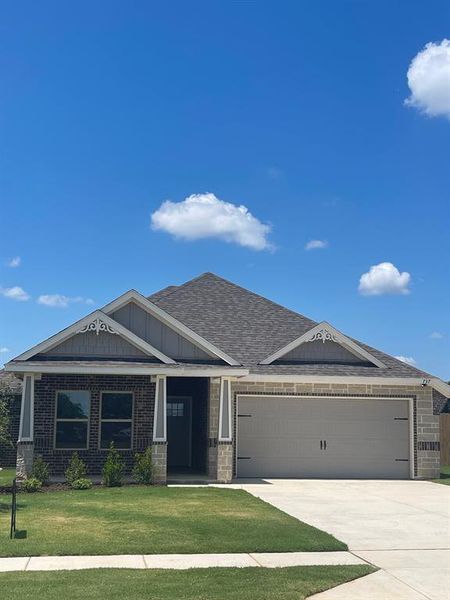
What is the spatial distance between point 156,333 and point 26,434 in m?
4.57

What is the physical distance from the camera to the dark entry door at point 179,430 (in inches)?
913

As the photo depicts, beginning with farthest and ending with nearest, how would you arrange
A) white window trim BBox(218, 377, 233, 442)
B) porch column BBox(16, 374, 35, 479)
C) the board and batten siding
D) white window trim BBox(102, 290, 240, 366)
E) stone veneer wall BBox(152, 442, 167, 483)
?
the board and batten siding → white window trim BBox(102, 290, 240, 366) → white window trim BBox(218, 377, 233, 442) → stone veneer wall BBox(152, 442, 167, 483) → porch column BBox(16, 374, 35, 479)

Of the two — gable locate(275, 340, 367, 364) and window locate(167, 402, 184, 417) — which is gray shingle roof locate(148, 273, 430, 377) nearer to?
gable locate(275, 340, 367, 364)

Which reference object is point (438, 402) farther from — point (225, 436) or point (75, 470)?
point (75, 470)

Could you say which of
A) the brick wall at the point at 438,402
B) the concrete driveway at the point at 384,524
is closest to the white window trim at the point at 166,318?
the concrete driveway at the point at 384,524

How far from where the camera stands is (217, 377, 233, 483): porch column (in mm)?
18797

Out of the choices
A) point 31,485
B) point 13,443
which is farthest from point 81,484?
point 13,443

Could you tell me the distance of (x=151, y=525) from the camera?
11.4 meters

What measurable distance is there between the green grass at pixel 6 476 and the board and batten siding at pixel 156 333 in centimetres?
520

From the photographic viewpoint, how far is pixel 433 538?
36.4 ft

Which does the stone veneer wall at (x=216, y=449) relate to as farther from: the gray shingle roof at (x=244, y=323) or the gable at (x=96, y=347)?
the gable at (x=96, y=347)

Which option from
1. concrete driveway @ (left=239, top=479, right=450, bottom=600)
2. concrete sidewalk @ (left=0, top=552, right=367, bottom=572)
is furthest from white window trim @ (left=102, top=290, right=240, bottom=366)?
concrete sidewalk @ (left=0, top=552, right=367, bottom=572)

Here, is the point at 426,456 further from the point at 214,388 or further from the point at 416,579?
the point at 416,579

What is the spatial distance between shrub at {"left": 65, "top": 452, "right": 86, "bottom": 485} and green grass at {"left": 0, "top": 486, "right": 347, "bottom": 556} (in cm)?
157
